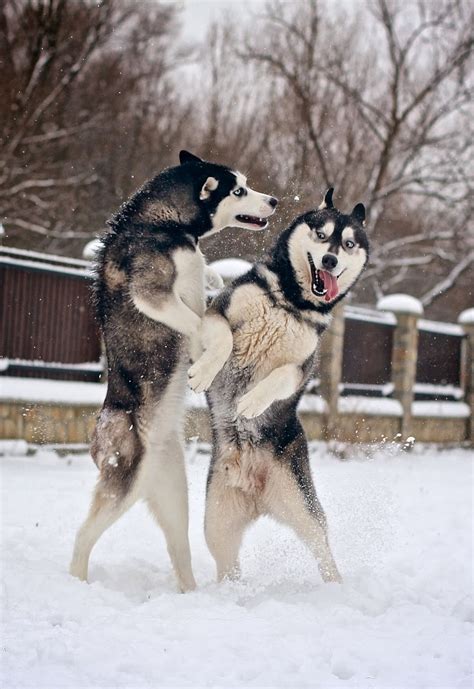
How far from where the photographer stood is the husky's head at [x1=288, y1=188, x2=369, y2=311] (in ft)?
13.3

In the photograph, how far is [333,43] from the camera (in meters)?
17.8

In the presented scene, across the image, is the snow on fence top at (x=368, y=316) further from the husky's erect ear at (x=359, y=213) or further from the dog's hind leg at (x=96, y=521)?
the dog's hind leg at (x=96, y=521)

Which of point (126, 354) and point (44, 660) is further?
point (126, 354)

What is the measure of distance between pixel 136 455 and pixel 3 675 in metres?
1.39

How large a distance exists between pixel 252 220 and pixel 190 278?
456mm

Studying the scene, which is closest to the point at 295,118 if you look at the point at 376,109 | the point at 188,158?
the point at 376,109

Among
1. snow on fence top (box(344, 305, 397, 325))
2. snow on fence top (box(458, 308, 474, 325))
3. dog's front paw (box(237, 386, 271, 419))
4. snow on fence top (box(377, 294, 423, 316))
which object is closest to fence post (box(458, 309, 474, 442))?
snow on fence top (box(458, 308, 474, 325))

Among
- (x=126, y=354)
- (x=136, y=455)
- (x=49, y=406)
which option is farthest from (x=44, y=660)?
(x=49, y=406)

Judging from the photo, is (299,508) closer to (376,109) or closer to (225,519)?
(225,519)

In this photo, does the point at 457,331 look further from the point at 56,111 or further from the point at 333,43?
the point at 56,111

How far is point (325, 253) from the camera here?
4027mm

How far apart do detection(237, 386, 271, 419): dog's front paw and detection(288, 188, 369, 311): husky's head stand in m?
0.60

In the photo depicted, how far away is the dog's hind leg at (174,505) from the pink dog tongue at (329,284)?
1052 millimetres

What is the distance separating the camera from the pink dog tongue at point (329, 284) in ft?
13.3
